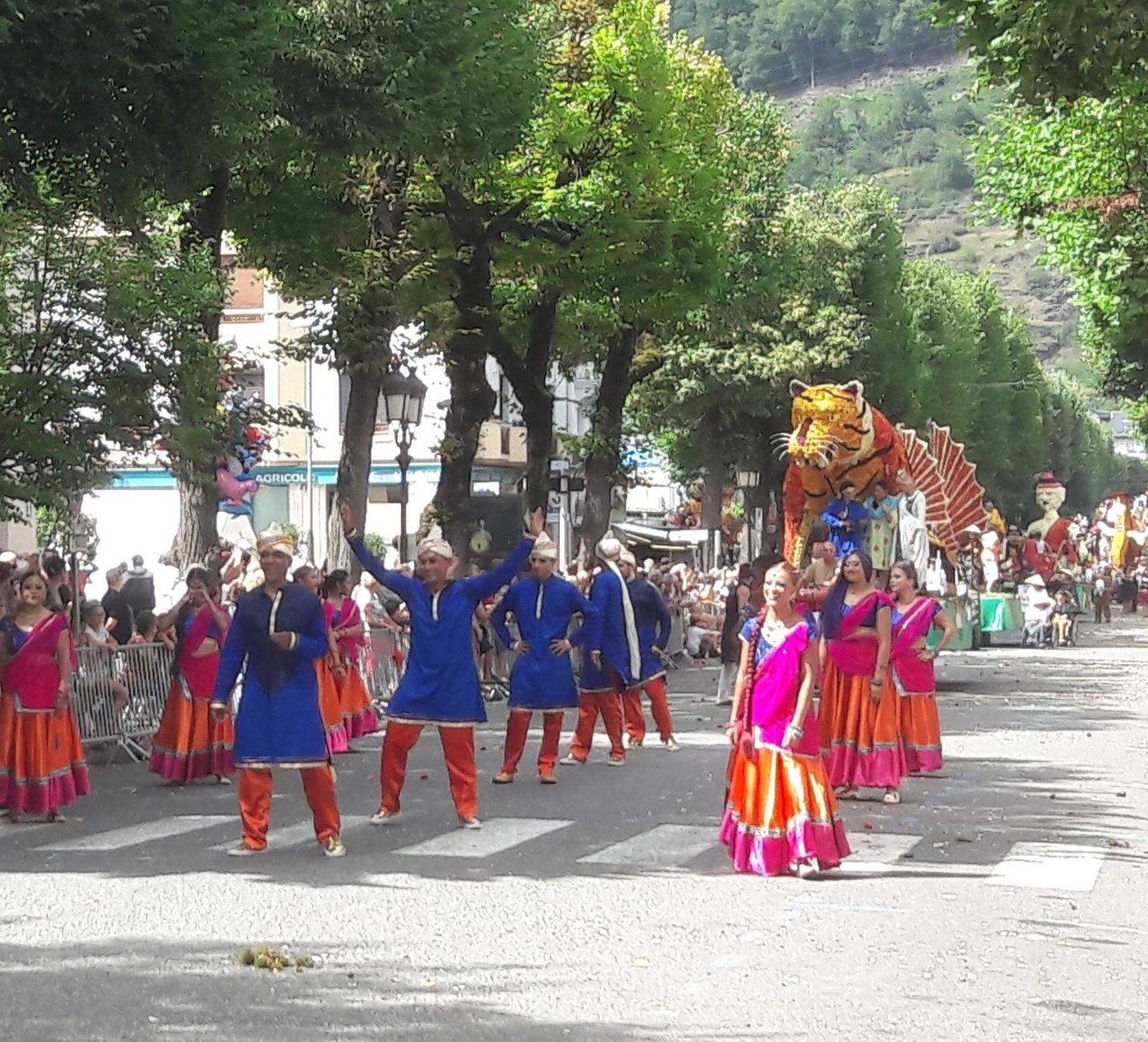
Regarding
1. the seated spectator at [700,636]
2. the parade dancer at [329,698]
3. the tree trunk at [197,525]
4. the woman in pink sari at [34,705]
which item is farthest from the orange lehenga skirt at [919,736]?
the seated spectator at [700,636]

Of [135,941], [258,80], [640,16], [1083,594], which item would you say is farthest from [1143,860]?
[1083,594]

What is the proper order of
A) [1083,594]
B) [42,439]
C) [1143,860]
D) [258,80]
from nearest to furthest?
[1143,860]
[258,80]
[42,439]
[1083,594]

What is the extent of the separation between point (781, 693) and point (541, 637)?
4.70m

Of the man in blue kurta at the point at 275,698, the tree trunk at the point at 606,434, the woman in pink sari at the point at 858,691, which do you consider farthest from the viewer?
the tree trunk at the point at 606,434

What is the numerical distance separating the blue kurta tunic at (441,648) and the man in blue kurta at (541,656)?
221 centimetres

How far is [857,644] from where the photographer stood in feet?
47.1

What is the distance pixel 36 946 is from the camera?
8.80 metres

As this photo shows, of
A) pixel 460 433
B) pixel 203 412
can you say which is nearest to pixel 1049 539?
pixel 460 433

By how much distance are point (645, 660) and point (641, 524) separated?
45569mm

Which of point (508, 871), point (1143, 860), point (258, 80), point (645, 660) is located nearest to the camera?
point (508, 871)

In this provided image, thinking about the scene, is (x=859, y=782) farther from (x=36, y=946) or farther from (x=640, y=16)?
(x=640, y=16)

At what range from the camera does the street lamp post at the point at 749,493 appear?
53.0 m

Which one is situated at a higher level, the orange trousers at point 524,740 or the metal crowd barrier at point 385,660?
the metal crowd barrier at point 385,660

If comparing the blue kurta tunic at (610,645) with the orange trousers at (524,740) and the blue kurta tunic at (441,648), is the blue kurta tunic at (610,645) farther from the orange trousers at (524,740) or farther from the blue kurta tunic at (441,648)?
the blue kurta tunic at (441,648)
